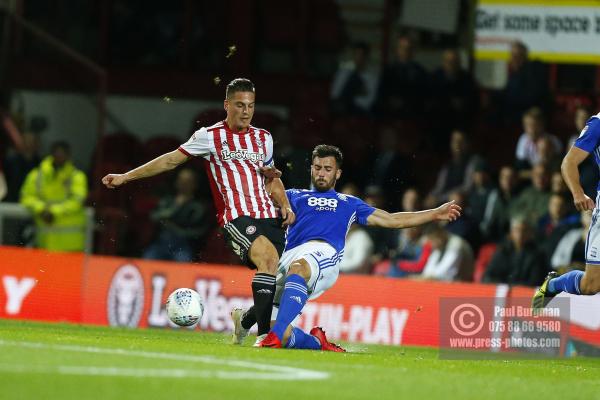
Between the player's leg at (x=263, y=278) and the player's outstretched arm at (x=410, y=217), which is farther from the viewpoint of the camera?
the player's outstretched arm at (x=410, y=217)

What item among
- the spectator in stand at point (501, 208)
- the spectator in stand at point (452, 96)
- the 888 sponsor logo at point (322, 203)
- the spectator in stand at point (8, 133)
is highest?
the spectator in stand at point (452, 96)

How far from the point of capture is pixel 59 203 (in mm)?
18594

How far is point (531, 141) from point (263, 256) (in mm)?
7101

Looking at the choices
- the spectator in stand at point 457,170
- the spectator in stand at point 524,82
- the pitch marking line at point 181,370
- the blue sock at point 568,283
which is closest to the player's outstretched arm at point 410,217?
the blue sock at point 568,283

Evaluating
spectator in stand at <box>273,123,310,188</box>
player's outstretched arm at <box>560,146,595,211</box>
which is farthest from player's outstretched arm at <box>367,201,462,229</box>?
spectator in stand at <box>273,123,310,188</box>

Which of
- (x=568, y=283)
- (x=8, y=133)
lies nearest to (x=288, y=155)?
(x=8, y=133)

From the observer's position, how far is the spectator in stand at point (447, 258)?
54.5 ft

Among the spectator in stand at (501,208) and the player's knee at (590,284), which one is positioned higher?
the spectator in stand at (501,208)

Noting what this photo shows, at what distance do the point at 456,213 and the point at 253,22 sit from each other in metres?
11.1

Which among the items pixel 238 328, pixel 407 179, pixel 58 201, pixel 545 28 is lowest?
pixel 238 328

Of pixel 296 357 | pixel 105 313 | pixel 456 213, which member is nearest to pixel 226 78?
pixel 105 313

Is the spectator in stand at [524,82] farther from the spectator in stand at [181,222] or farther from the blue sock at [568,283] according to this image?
the blue sock at [568,283]

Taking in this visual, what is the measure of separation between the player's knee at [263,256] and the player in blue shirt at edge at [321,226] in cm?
16

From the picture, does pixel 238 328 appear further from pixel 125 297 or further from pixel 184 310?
pixel 125 297
